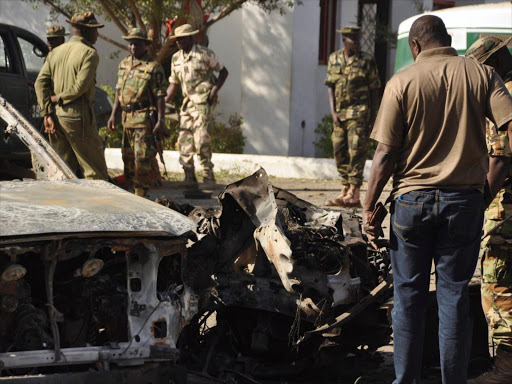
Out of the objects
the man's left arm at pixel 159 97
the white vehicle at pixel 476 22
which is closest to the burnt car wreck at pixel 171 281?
the man's left arm at pixel 159 97

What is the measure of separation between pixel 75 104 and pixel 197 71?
2846mm

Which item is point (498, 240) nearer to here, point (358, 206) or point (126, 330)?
point (126, 330)

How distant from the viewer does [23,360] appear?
12.7 ft

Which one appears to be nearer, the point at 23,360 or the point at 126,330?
the point at 23,360

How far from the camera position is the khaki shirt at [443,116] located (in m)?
4.25

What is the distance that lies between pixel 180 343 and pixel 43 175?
131cm

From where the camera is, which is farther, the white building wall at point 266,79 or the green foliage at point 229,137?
the white building wall at point 266,79

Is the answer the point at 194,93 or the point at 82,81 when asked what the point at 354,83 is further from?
the point at 82,81

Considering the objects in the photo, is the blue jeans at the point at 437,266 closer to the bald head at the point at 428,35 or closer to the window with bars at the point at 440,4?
the bald head at the point at 428,35

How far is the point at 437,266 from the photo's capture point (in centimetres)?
437

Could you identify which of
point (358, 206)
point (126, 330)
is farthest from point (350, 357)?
point (358, 206)

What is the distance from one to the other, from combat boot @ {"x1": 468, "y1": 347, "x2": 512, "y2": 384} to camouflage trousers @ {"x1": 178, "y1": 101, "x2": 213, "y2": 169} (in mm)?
6863

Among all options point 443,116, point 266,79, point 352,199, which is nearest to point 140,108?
point 352,199

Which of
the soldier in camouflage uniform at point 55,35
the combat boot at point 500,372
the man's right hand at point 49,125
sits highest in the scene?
the soldier in camouflage uniform at point 55,35
